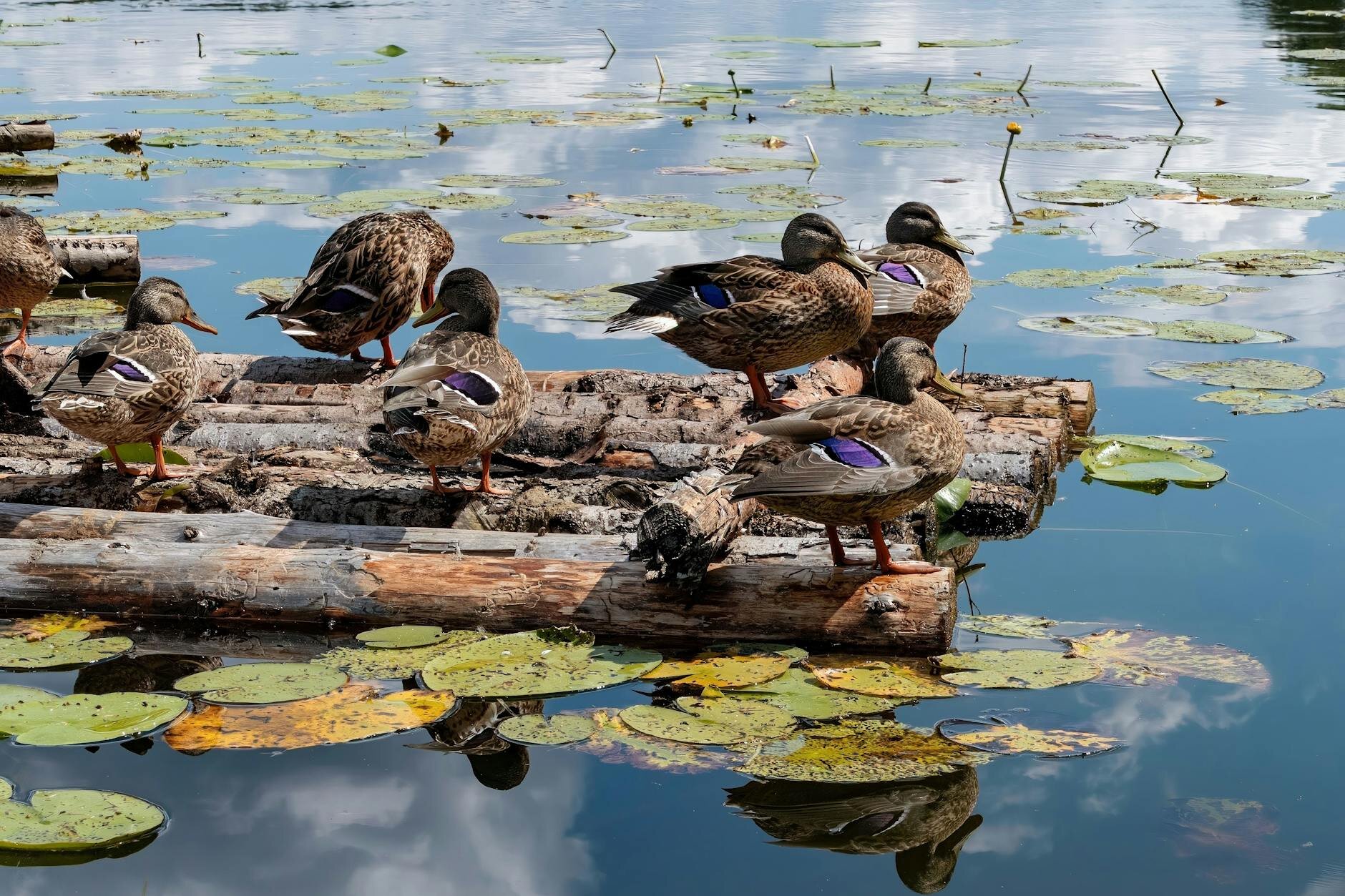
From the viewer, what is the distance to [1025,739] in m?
3.93

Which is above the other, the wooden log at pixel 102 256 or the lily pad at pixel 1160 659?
the wooden log at pixel 102 256

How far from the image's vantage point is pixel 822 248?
21.5ft

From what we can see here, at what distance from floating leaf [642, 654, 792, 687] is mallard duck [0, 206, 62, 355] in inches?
201

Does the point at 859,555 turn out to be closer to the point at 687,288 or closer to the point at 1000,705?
the point at 1000,705

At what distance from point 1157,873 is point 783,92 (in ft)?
48.4

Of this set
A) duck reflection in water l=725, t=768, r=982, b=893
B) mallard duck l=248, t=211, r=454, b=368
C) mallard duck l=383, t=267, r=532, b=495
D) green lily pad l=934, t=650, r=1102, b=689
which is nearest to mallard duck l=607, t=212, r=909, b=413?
mallard duck l=383, t=267, r=532, b=495

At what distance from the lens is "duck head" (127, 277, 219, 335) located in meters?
6.23

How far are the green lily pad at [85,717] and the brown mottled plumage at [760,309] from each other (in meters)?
2.75

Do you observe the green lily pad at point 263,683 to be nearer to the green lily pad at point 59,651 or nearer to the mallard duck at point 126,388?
the green lily pad at point 59,651

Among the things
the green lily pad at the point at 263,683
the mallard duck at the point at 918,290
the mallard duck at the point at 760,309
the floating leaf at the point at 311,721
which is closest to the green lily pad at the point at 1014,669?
the floating leaf at the point at 311,721

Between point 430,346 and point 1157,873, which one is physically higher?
point 430,346

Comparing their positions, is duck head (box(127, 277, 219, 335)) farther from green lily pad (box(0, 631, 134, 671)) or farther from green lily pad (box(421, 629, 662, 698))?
green lily pad (box(421, 629, 662, 698))

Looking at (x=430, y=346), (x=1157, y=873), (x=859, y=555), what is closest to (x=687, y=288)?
(x=430, y=346)

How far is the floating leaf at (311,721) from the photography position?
390 centimetres
